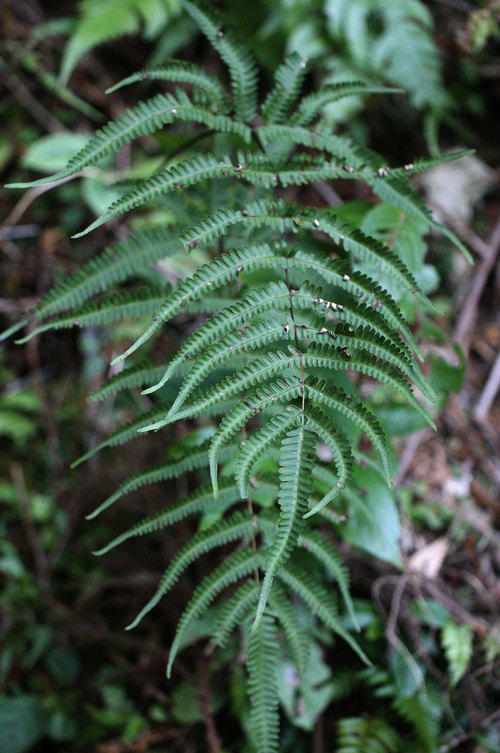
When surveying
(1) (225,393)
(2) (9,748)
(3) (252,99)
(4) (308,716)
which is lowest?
(2) (9,748)

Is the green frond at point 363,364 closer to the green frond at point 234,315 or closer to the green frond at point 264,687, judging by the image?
the green frond at point 234,315

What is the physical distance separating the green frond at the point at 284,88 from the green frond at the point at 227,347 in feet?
2.42

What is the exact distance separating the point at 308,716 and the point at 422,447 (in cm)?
124

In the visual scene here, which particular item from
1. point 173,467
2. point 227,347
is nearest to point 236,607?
point 173,467

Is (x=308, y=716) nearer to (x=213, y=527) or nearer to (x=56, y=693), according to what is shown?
(x=213, y=527)

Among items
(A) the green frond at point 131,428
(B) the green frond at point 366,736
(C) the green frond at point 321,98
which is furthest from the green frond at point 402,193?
(B) the green frond at point 366,736

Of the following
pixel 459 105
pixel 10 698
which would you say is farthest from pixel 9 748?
pixel 459 105

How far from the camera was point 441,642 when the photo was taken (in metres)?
2.24

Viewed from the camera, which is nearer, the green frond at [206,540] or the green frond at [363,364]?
the green frond at [363,364]

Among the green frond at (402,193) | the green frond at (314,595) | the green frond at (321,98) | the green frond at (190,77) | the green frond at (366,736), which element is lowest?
the green frond at (366,736)

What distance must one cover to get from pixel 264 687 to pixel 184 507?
1.75 ft

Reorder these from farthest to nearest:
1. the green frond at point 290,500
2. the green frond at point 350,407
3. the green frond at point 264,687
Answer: the green frond at point 264,687 < the green frond at point 350,407 < the green frond at point 290,500

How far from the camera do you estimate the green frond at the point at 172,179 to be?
137cm

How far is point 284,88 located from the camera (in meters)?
1.65
